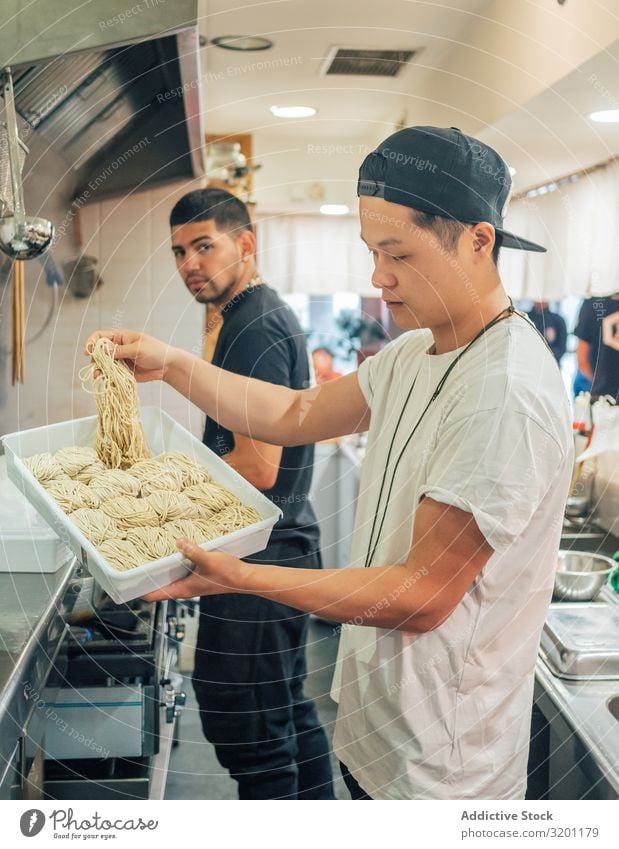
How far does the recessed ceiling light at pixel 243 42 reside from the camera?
1.53 m

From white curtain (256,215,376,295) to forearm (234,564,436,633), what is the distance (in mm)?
941

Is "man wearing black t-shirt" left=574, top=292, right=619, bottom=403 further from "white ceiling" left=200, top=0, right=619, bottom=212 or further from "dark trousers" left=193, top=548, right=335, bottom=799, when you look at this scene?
"dark trousers" left=193, top=548, right=335, bottom=799

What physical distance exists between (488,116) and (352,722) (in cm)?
105

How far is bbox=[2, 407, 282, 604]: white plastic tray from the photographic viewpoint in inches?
A: 35.5

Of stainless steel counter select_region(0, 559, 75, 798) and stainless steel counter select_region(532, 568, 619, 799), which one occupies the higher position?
stainless steel counter select_region(0, 559, 75, 798)

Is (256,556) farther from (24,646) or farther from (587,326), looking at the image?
(587,326)

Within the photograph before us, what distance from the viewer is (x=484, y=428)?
85 cm

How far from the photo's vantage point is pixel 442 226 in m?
0.90

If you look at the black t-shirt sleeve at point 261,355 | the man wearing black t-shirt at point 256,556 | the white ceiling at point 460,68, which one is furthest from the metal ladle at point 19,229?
the white ceiling at point 460,68

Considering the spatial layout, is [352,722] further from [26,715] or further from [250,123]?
[250,123]

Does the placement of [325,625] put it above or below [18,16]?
below

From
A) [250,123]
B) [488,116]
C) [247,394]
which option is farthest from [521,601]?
[250,123]

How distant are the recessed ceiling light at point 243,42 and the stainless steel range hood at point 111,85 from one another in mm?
96

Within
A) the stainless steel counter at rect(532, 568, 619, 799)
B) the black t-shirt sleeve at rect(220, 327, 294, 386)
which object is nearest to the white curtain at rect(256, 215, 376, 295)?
the black t-shirt sleeve at rect(220, 327, 294, 386)
